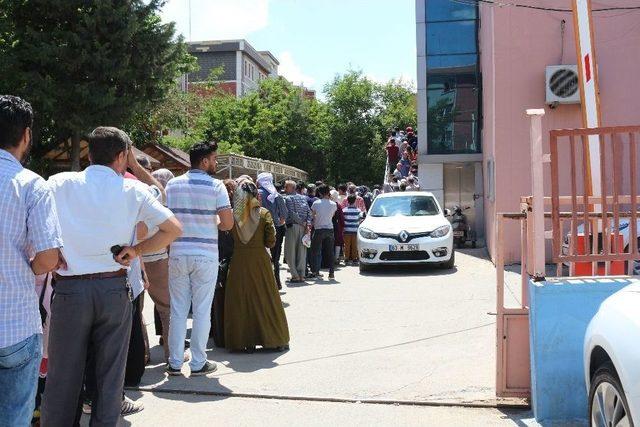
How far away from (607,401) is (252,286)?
4.17 metres

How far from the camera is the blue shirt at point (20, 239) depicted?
2.94 m

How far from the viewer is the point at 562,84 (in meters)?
13.9

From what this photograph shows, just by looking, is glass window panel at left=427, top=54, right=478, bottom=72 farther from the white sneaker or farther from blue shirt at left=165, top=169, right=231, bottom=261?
the white sneaker

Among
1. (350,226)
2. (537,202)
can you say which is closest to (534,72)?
(350,226)

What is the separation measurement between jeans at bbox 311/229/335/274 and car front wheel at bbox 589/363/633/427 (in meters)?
9.92

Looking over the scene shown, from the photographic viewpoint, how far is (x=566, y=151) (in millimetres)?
13883

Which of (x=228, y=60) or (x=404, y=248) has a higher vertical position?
(x=228, y=60)

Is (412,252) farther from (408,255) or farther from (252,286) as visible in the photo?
(252,286)

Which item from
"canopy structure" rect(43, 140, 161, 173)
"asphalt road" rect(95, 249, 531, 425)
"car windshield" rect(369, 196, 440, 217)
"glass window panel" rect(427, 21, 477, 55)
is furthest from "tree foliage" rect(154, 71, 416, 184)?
"asphalt road" rect(95, 249, 531, 425)

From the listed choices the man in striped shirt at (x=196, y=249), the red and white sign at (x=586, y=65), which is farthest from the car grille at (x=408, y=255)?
the man in striped shirt at (x=196, y=249)

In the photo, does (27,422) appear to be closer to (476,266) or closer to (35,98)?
(476,266)

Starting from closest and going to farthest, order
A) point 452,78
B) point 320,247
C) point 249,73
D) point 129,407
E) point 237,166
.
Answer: point 129,407, point 320,247, point 452,78, point 237,166, point 249,73

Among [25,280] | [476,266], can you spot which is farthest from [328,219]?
[25,280]

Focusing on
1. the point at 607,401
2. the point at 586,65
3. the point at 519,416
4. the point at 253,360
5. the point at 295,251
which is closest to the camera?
the point at 607,401
